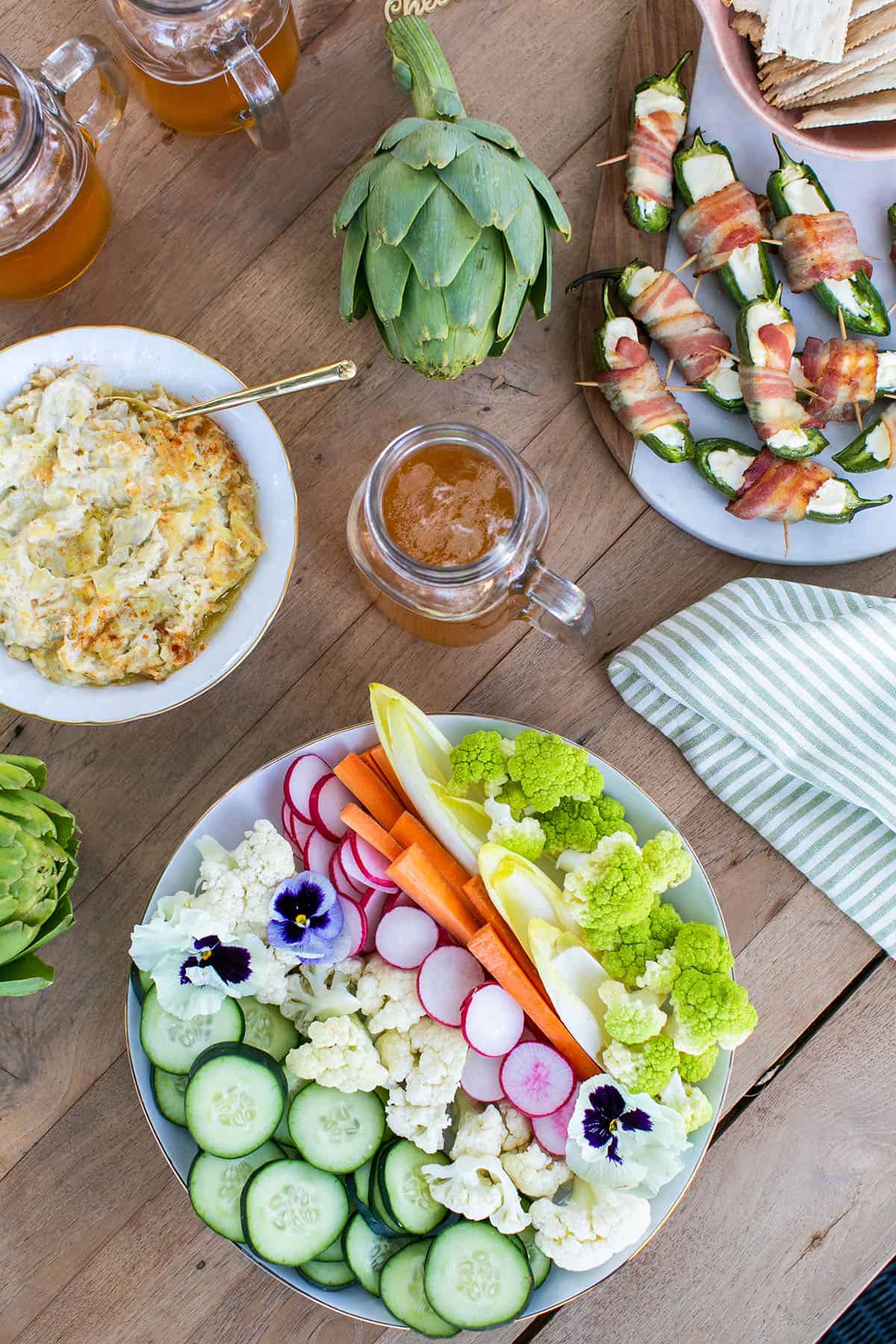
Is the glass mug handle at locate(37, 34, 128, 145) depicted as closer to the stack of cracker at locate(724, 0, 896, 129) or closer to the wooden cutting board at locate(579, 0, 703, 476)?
the wooden cutting board at locate(579, 0, 703, 476)

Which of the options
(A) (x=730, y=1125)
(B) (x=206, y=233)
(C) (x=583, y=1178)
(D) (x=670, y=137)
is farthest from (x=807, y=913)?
(B) (x=206, y=233)

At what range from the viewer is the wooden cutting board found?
1.38 meters

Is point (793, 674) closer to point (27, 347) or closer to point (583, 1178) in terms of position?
point (583, 1178)

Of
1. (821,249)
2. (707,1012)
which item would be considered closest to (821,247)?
(821,249)

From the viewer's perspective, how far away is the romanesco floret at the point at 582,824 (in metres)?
1.27

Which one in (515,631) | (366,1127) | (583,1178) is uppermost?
(515,631)

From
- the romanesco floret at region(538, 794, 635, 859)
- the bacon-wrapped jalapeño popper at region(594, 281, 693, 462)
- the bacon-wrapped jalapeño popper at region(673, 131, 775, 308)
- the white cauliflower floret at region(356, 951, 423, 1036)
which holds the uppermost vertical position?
the bacon-wrapped jalapeño popper at region(673, 131, 775, 308)

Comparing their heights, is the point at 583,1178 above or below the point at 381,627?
below

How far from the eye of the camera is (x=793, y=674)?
54.2 inches

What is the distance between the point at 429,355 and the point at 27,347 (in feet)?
1.57

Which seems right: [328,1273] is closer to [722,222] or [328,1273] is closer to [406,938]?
[406,938]

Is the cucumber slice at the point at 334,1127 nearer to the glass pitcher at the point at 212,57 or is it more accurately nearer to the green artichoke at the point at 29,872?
the green artichoke at the point at 29,872

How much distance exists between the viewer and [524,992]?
1246 mm

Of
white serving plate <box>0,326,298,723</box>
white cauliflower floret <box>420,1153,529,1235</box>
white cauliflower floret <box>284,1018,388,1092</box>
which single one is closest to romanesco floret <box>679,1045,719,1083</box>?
white cauliflower floret <box>420,1153,529,1235</box>
